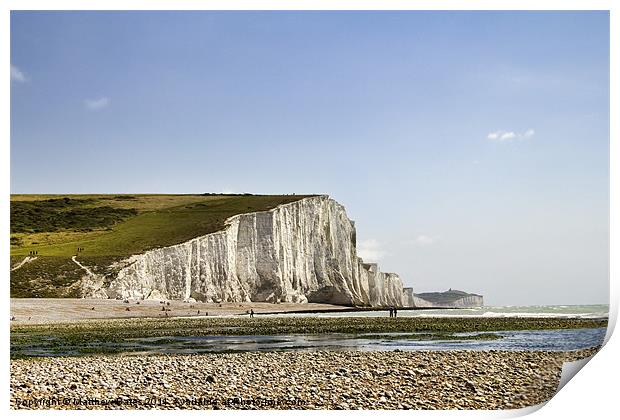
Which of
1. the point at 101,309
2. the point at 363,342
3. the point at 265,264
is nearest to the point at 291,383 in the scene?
the point at 363,342

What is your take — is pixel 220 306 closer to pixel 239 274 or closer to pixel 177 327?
pixel 239 274

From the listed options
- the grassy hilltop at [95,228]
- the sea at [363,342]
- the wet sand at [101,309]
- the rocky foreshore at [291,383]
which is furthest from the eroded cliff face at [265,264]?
the rocky foreshore at [291,383]

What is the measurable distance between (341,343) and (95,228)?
1614 centimetres

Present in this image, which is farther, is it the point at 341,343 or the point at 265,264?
the point at 265,264

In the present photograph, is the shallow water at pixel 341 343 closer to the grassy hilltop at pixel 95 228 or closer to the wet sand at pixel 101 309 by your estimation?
the wet sand at pixel 101 309

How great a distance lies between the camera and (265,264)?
31.6 metres

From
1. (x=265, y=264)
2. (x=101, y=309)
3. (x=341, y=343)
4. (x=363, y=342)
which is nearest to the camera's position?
(x=341, y=343)

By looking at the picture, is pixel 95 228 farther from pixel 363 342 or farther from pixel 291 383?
pixel 291 383

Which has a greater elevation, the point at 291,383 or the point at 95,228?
the point at 95,228

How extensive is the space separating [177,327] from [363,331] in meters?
4.33

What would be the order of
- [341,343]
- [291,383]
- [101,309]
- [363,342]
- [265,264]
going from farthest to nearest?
[265,264]
[101,309]
[363,342]
[341,343]
[291,383]

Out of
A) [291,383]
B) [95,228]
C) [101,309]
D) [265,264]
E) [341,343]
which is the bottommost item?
[291,383]

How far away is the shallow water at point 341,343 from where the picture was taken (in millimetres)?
10406
